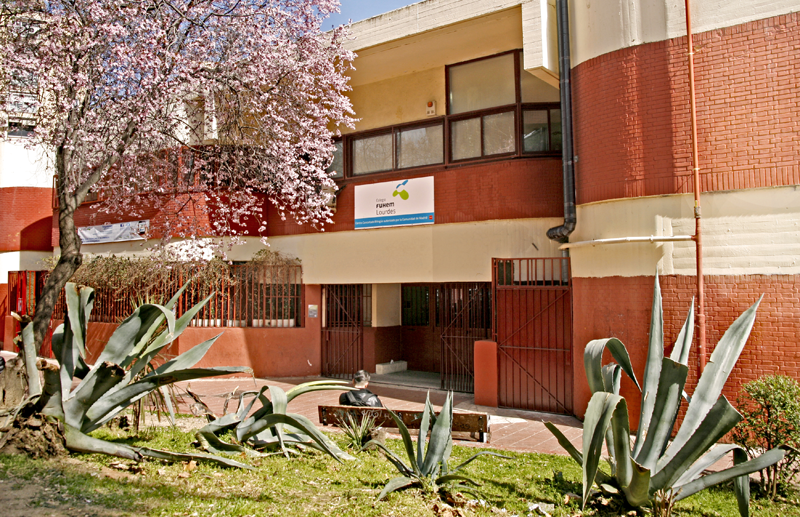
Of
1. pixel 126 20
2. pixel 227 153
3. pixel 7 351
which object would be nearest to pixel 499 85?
pixel 227 153

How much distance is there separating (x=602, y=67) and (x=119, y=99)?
7.48 metres

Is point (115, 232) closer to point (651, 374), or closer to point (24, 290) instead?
point (24, 290)

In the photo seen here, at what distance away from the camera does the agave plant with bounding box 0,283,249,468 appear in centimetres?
526

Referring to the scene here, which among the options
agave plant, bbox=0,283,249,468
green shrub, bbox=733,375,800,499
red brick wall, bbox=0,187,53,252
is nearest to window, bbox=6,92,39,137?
agave plant, bbox=0,283,249,468

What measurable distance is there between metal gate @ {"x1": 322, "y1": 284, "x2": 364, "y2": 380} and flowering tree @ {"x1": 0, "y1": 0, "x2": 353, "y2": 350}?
71.3 inches

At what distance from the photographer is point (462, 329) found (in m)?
13.8

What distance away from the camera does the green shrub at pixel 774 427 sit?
597 cm

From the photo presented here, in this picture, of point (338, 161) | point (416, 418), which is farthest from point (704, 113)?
point (338, 161)

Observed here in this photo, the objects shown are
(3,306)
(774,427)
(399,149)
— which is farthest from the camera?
(3,306)

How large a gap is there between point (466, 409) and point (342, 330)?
448cm

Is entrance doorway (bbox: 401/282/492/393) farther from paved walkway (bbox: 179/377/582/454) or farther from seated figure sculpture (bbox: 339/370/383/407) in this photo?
seated figure sculpture (bbox: 339/370/383/407)

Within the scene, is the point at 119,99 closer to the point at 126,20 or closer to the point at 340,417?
the point at 126,20

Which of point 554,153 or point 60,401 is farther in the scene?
point 554,153

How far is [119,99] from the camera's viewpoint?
9.92 m
